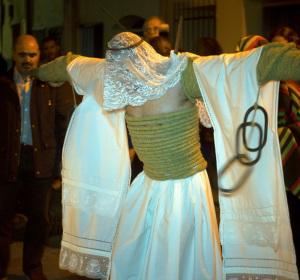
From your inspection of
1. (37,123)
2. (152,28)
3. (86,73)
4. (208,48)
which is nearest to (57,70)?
(86,73)

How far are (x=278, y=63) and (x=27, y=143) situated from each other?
232 cm

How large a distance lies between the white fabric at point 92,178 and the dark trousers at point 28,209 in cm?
103

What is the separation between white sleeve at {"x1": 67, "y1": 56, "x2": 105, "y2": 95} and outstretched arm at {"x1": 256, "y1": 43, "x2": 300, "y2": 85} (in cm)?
92

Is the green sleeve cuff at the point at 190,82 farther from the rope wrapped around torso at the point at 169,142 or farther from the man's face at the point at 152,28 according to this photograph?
the man's face at the point at 152,28

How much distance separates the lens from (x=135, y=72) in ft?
9.51

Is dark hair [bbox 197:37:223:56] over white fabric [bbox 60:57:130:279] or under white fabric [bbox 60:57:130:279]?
A: over

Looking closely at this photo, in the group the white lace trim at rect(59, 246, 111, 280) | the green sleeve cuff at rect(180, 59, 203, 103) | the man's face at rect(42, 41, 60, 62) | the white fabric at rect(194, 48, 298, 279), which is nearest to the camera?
the white fabric at rect(194, 48, 298, 279)

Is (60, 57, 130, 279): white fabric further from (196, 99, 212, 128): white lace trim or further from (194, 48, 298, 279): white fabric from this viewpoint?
(194, 48, 298, 279): white fabric

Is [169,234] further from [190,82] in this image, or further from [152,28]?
[152,28]

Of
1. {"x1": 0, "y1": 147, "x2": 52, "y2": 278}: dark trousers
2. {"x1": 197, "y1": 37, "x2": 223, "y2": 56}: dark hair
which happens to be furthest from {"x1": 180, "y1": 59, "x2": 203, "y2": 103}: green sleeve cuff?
{"x1": 197, "y1": 37, "x2": 223, "y2": 56}: dark hair

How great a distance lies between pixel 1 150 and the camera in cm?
409

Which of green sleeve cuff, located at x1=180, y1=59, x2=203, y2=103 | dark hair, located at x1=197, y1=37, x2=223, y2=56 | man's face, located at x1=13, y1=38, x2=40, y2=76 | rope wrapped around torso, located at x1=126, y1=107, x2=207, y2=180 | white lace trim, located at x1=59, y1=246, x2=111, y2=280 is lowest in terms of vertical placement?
white lace trim, located at x1=59, y1=246, x2=111, y2=280

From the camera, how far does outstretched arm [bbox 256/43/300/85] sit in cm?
236

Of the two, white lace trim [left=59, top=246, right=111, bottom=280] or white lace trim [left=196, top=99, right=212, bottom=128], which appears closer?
white lace trim [left=59, top=246, right=111, bottom=280]
